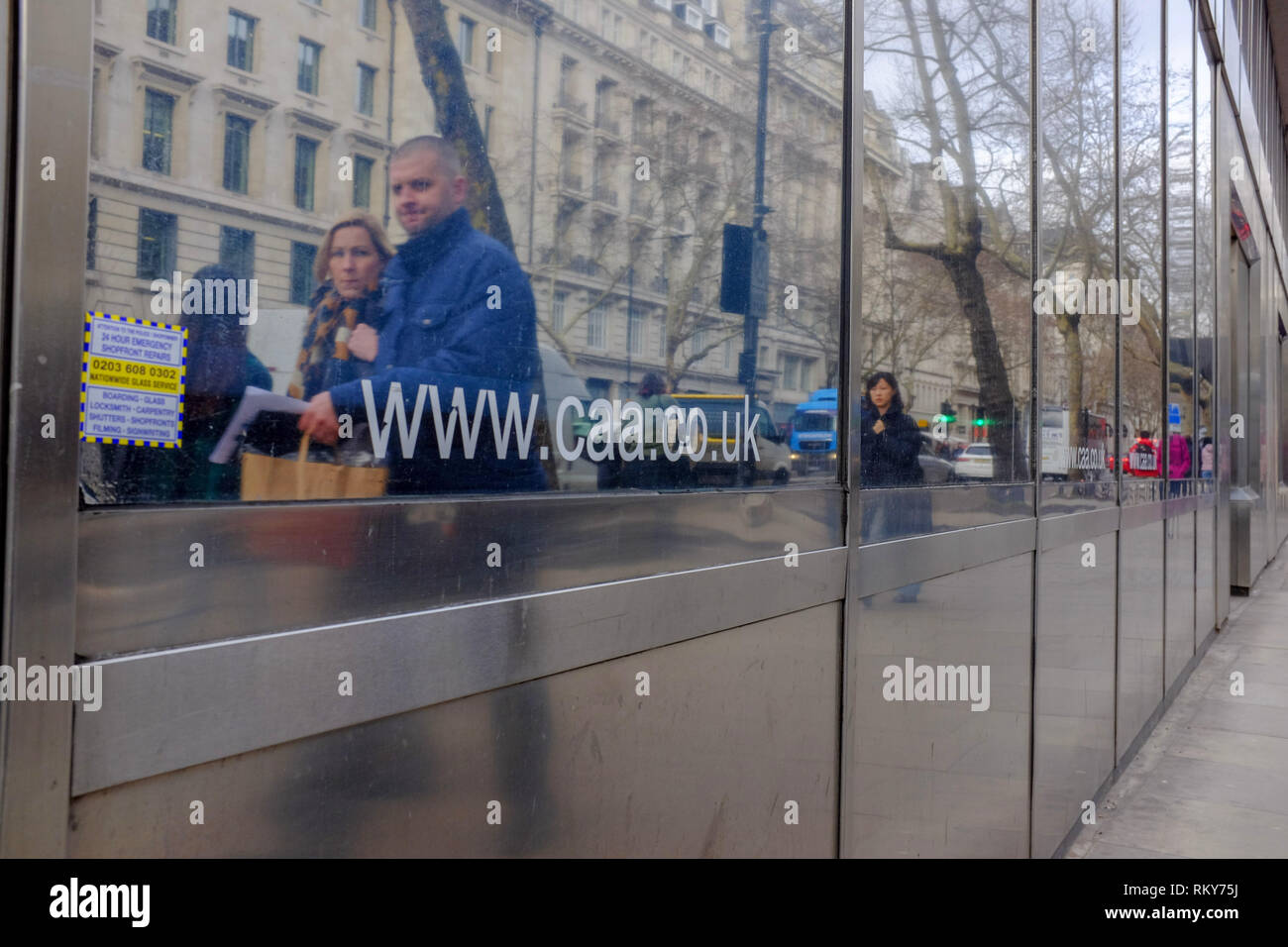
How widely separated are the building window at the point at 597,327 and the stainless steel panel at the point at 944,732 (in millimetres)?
1289

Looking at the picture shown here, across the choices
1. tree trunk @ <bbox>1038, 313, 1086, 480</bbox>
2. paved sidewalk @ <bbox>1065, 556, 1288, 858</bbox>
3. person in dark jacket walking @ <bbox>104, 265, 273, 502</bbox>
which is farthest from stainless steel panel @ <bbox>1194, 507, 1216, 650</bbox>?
person in dark jacket walking @ <bbox>104, 265, 273, 502</bbox>

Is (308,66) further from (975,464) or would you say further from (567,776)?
(975,464)

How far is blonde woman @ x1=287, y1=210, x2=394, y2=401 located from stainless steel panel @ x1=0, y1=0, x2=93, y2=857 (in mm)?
310

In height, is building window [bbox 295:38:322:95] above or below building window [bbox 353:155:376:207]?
above

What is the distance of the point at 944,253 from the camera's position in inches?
147

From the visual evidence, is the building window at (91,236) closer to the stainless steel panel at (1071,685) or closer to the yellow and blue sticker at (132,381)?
the yellow and blue sticker at (132,381)

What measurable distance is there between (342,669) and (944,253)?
278 centimetres

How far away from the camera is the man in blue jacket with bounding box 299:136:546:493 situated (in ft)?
5.20

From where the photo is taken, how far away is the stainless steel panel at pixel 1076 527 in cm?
492

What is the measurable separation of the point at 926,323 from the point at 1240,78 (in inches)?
450
